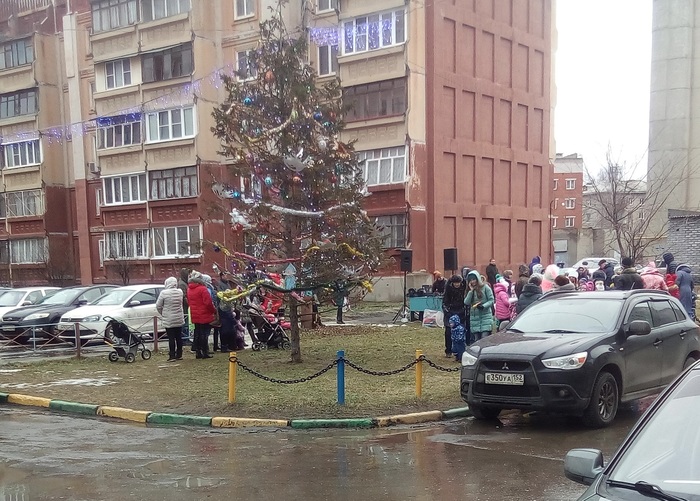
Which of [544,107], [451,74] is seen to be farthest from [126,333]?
[544,107]

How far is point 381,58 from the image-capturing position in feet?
99.0

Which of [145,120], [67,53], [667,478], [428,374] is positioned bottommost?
[428,374]

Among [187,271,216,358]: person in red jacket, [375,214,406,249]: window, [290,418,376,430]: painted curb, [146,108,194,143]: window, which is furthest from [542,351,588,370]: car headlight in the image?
[146,108,194,143]: window

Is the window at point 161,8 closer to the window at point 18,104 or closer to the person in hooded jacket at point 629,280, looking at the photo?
the window at point 18,104

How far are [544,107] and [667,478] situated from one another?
36.9 metres

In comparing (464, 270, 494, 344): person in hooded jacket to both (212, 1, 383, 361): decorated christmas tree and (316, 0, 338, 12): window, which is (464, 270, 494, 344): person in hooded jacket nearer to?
(212, 1, 383, 361): decorated christmas tree

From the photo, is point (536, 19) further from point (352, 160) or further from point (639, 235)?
point (352, 160)

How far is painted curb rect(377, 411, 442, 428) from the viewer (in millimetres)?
8742

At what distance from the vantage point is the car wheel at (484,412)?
28.2 feet

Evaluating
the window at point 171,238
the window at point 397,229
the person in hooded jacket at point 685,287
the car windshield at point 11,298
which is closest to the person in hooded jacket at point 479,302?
the person in hooded jacket at point 685,287

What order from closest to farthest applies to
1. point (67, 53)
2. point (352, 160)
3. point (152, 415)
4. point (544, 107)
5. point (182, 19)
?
point (152, 415) < point (352, 160) < point (182, 19) < point (544, 107) < point (67, 53)

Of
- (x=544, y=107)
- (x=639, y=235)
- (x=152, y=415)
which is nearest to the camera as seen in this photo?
(x=152, y=415)

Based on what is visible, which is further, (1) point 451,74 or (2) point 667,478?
(1) point 451,74

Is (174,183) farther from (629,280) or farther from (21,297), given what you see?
(629,280)
